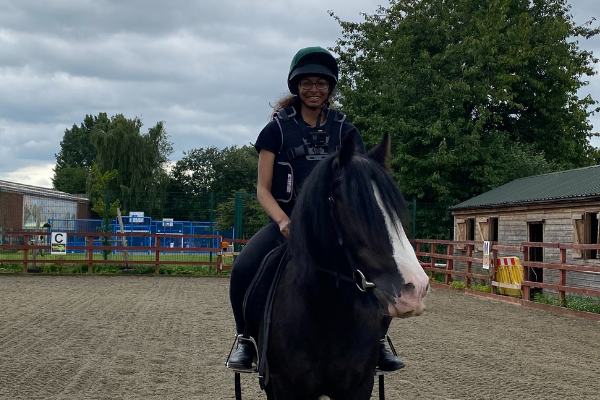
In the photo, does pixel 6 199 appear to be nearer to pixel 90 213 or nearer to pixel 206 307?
pixel 90 213

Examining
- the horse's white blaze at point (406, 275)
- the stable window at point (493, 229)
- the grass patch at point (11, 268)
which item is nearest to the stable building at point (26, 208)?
the grass patch at point (11, 268)

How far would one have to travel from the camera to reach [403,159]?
26.6 m

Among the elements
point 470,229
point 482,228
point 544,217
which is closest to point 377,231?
point 544,217

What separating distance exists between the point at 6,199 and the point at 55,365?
29.7m

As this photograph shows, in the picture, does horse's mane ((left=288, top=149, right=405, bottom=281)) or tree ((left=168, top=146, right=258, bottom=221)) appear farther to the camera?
tree ((left=168, top=146, right=258, bottom=221))

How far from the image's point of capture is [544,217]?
17094 mm

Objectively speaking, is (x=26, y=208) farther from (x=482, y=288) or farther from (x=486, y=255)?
(x=486, y=255)

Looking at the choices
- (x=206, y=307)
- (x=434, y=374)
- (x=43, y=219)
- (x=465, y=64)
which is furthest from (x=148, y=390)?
(x=43, y=219)

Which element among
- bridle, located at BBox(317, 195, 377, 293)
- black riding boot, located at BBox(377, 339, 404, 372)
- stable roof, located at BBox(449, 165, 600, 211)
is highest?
stable roof, located at BBox(449, 165, 600, 211)

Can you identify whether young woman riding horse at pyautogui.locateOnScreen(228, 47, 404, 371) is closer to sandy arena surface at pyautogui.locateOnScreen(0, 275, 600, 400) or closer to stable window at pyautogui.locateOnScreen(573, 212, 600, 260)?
sandy arena surface at pyautogui.locateOnScreen(0, 275, 600, 400)

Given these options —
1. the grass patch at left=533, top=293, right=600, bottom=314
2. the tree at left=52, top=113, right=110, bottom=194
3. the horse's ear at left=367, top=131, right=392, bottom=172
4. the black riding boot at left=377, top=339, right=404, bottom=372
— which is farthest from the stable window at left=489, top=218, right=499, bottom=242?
the tree at left=52, top=113, right=110, bottom=194

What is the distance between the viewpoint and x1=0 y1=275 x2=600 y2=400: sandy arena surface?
572 cm

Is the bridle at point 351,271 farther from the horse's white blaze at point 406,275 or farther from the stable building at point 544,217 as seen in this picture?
the stable building at point 544,217

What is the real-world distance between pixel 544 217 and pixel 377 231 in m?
16.2
